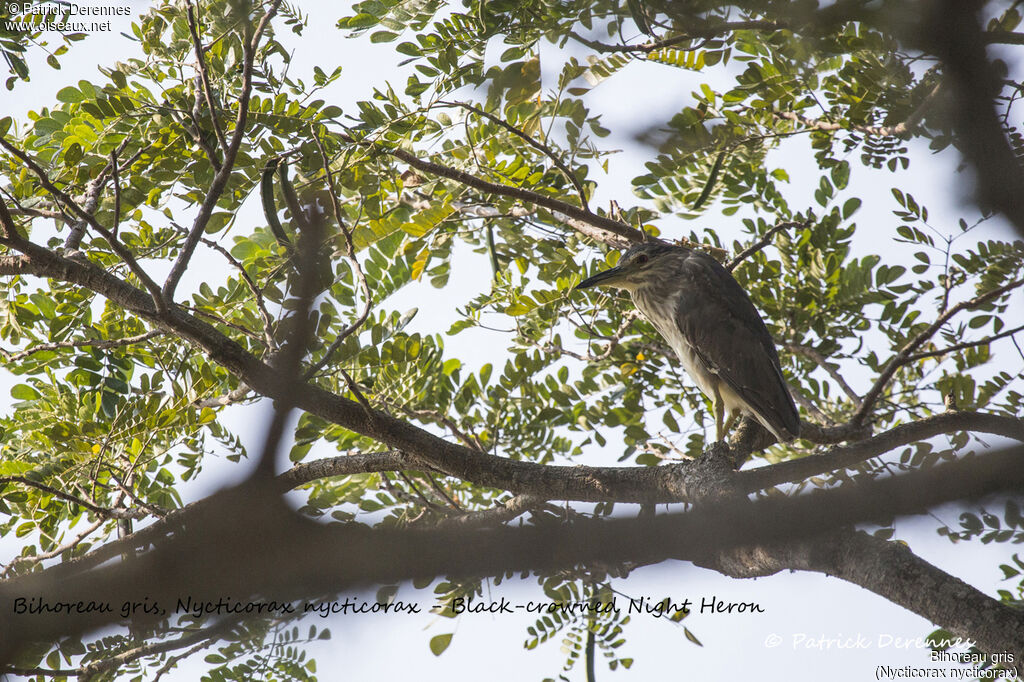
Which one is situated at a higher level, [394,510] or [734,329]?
[734,329]

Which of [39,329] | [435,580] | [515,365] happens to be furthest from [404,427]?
[435,580]

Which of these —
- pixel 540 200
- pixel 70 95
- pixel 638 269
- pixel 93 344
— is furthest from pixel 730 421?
pixel 70 95

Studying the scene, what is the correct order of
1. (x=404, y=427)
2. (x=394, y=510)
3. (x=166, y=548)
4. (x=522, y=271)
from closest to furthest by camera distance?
(x=166, y=548) → (x=404, y=427) → (x=394, y=510) → (x=522, y=271)

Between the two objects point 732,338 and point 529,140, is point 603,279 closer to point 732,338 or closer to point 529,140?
point 732,338

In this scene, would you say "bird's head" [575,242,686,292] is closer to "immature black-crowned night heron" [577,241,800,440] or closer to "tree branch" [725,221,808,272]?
"immature black-crowned night heron" [577,241,800,440]

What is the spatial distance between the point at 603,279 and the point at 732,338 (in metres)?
0.69

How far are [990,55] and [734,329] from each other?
10.4 feet

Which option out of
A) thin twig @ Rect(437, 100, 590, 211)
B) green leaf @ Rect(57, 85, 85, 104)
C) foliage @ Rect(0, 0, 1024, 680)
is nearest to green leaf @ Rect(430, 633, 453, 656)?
foliage @ Rect(0, 0, 1024, 680)

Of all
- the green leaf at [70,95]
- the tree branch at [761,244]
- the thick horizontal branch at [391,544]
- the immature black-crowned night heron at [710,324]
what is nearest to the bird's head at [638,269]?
the immature black-crowned night heron at [710,324]

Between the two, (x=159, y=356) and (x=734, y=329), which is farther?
(x=734, y=329)

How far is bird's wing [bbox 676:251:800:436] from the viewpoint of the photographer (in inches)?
134

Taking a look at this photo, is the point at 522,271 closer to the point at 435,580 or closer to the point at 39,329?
the point at 39,329

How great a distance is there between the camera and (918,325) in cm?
350

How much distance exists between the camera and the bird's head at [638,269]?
12.4 feet
